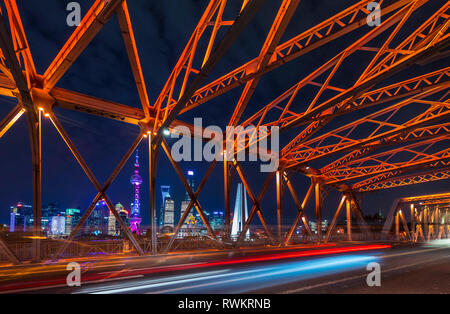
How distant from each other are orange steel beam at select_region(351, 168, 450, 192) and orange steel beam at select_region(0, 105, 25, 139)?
106ft

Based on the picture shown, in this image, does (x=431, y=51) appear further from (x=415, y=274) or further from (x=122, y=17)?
(x=122, y=17)

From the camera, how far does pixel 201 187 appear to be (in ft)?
62.1

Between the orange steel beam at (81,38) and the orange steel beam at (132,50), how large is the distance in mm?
640

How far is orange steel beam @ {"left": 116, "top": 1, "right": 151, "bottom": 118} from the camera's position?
406 inches

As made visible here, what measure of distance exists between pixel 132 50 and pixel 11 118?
577cm

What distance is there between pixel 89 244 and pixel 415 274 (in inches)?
569

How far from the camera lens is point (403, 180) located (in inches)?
1313

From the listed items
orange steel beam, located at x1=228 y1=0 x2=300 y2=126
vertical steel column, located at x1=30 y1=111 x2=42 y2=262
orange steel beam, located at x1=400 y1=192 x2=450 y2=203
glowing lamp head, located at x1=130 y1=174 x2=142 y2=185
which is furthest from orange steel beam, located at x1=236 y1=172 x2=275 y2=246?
glowing lamp head, located at x1=130 y1=174 x2=142 y2=185

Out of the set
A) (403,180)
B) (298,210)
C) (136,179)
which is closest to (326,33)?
(298,210)

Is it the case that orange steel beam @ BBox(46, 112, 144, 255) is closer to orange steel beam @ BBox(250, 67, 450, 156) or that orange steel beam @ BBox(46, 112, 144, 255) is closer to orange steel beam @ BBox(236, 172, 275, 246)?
orange steel beam @ BBox(236, 172, 275, 246)

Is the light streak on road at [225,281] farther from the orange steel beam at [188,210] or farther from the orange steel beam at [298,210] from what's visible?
the orange steel beam at [298,210]

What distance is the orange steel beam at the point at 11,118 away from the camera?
11977 mm
